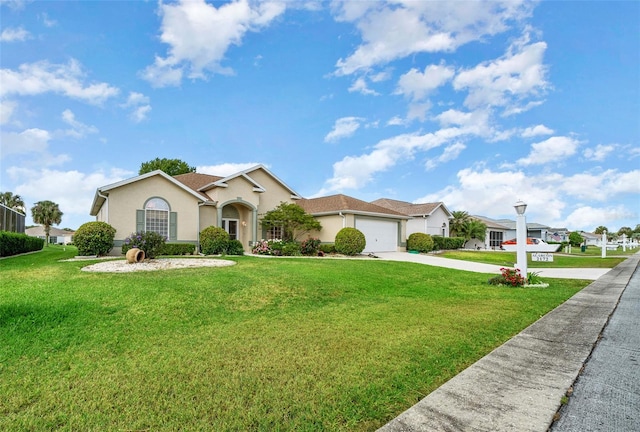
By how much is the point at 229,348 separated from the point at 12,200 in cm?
6250

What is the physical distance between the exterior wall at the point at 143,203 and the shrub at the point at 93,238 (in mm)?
1267

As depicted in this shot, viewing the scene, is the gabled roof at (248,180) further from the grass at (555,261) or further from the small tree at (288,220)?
the grass at (555,261)

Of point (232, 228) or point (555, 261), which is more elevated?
point (232, 228)

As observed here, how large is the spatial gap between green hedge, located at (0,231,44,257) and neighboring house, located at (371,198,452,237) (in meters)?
27.8

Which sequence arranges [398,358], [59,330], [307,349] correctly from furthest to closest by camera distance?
[59,330] → [307,349] → [398,358]

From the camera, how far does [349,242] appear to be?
2123 centimetres

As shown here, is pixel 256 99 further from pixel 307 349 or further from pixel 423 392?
pixel 423 392

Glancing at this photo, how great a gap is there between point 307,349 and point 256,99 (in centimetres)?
1614

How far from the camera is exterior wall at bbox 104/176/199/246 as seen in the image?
16703 millimetres

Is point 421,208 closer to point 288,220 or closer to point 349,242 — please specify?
point 349,242

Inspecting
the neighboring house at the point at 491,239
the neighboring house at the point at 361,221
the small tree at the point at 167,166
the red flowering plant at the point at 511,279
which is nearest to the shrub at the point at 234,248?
the neighboring house at the point at 361,221

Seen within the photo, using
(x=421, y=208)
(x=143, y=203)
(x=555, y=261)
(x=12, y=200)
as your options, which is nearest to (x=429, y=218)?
(x=421, y=208)

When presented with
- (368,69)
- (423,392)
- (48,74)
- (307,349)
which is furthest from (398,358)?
(48,74)

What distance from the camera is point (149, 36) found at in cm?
1466
